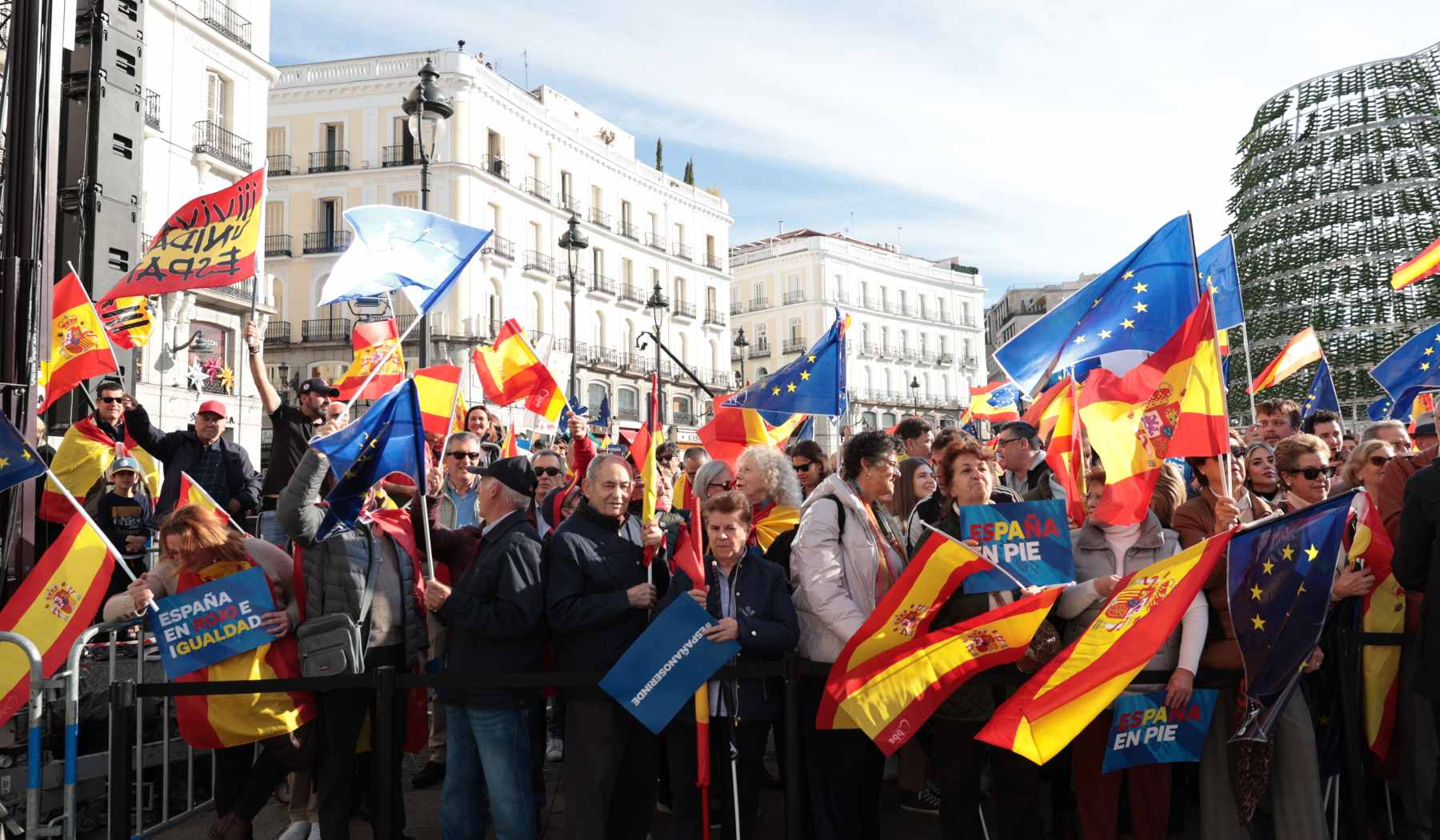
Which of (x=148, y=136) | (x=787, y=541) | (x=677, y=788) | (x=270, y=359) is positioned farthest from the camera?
(x=270, y=359)

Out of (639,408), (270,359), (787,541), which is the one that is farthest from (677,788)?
(639,408)

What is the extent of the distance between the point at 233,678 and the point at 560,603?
1393mm

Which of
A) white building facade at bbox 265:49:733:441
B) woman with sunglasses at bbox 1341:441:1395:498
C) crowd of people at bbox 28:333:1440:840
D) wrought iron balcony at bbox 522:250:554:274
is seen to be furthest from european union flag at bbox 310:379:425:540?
wrought iron balcony at bbox 522:250:554:274

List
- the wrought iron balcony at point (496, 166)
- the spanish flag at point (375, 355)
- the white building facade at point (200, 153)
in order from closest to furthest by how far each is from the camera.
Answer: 1. the spanish flag at point (375, 355)
2. the white building facade at point (200, 153)
3. the wrought iron balcony at point (496, 166)

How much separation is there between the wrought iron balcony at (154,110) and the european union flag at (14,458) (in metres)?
25.1

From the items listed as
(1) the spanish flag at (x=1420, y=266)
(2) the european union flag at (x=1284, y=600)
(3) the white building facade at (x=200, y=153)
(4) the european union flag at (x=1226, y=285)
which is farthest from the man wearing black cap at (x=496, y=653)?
(3) the white building facade at (x=200, y=153)

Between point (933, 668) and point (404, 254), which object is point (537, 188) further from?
point (933, 668)

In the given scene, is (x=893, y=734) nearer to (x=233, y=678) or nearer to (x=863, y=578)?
(x=863, y=578)

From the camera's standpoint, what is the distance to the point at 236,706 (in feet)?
14.7

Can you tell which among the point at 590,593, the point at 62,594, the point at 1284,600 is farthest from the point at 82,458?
the point at 1284,600

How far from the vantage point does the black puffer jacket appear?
4379 millimetres

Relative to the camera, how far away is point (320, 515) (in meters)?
4.67

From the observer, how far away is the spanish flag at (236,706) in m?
4.46

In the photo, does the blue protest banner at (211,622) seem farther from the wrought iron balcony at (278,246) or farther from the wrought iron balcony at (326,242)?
the wrought iron balcony at (278,246)
